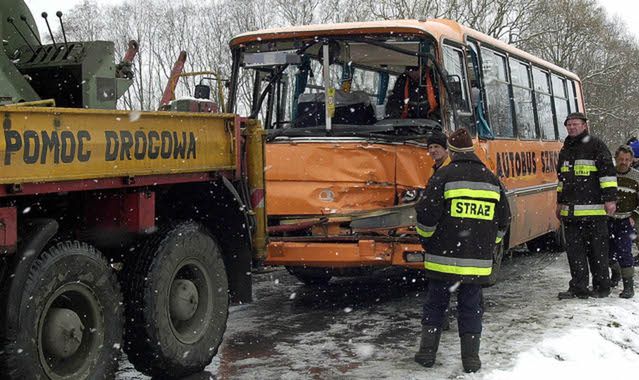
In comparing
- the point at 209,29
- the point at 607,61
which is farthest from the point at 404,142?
the point at 607,61

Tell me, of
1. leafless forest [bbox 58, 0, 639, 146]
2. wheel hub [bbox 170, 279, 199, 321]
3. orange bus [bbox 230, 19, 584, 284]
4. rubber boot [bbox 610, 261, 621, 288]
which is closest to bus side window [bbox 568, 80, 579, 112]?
orange bus [bbox 230, 19, 584, 284]

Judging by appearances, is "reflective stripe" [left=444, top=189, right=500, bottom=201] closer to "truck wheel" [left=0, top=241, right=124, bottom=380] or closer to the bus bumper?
the bus bumper

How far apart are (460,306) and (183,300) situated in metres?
1.96

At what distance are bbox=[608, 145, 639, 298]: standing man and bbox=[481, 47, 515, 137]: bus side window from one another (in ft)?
4.73

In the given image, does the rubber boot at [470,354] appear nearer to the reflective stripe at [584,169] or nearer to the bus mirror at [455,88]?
the bus mirror at [455,88]

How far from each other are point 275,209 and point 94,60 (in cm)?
253

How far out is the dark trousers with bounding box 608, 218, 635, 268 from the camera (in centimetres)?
927

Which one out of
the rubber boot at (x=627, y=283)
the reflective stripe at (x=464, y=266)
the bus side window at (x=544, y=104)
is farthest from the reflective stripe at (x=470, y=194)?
the bus side window at (x=544, y=104)

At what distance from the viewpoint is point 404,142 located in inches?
313

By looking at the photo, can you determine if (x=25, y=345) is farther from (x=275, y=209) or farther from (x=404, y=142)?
(x=404, y=142)

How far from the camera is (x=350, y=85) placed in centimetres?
873

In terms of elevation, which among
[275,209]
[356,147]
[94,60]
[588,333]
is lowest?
[588,333]

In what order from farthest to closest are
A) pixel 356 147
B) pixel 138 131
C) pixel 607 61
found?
pixel 607 61 < pixel 356 147 < pixel 138 131

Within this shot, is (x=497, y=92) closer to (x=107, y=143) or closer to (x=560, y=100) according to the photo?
(x=560, y=100)
